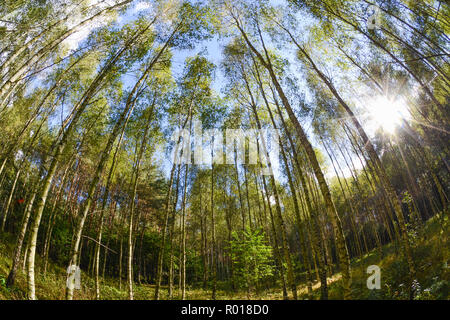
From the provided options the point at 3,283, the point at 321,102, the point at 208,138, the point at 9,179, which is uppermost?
the point at 321,102

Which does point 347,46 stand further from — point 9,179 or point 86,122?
point 9,179

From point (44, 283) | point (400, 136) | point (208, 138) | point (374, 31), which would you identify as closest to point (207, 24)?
point (208, 138)

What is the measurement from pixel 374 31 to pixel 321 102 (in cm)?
404

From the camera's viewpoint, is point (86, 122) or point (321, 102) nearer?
point (86, 122)

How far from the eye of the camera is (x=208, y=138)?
1255 centimetres

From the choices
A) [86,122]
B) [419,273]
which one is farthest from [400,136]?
[86,122]

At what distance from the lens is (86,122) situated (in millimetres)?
9992
